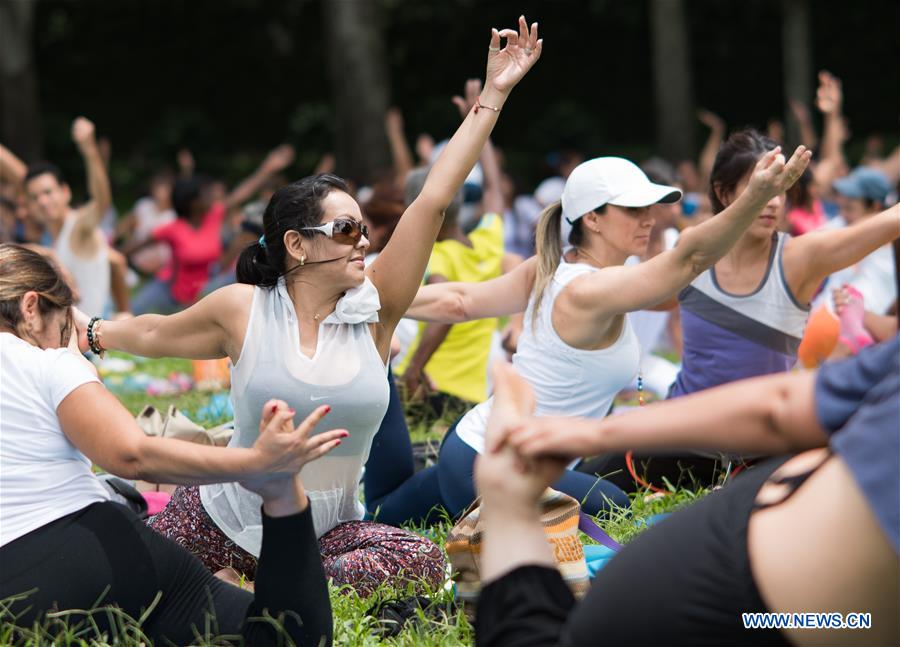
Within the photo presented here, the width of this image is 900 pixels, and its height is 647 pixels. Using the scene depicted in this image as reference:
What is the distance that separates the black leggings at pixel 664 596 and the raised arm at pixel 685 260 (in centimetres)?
138

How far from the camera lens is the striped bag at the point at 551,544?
11.9ft

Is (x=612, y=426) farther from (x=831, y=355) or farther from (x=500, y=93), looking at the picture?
Answer: (x=831, y=355)

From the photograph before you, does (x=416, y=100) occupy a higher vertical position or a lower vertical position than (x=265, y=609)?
lower

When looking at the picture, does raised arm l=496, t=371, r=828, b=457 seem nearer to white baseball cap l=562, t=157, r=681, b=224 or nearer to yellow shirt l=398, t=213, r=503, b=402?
white baseball cap l=562, t=157, r=681, b=224

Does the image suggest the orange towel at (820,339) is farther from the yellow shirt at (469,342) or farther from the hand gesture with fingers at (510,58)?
the hand gesture with fingers at (510,58)

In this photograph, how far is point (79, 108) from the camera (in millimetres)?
26000

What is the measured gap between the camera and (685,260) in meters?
3.89

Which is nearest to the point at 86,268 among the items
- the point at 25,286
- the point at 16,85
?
the point at 25,286

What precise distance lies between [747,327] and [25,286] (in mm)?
2908

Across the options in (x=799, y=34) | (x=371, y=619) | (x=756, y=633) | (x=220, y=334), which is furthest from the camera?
(x=799, y=34)

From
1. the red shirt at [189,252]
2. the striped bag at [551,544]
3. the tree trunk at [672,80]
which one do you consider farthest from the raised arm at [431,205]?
the tree trunk at [672,80]

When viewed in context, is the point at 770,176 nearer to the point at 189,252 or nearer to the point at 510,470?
the point at 510,470

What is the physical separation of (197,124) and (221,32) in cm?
245

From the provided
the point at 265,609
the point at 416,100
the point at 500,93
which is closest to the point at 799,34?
the point at 416,100
